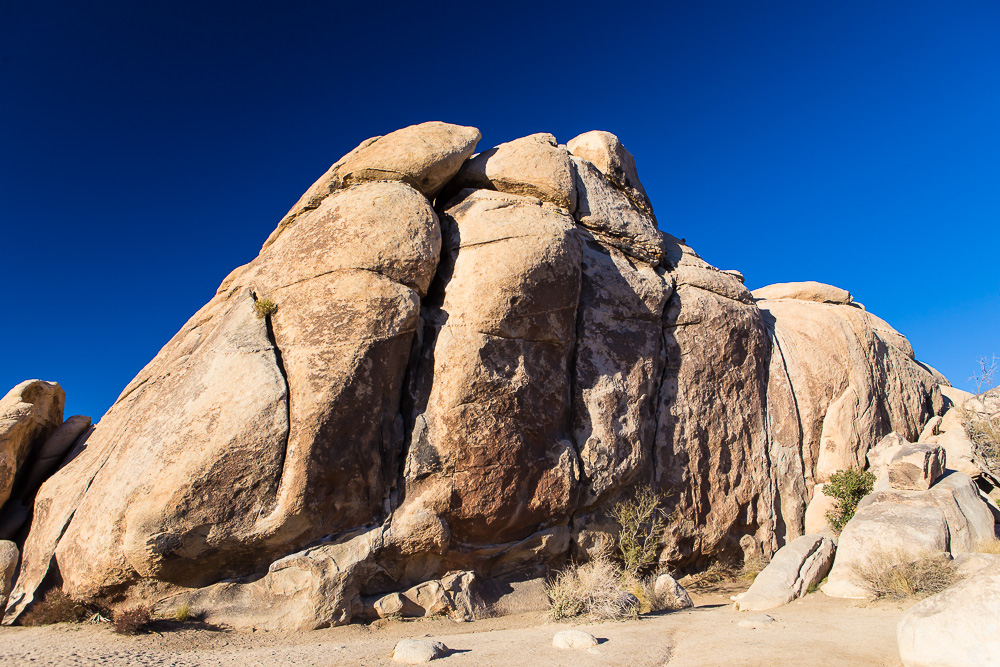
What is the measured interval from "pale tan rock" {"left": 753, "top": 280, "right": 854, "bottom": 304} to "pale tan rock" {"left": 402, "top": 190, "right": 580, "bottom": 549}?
8.79m

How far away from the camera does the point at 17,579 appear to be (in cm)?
1001

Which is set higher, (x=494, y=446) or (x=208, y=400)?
(x=208, y=400)

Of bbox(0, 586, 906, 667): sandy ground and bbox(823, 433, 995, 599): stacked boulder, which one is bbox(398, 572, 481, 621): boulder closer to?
bbox(0, 586, 906, 667): sandy ground

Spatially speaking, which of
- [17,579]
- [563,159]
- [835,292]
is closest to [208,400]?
[17,579]

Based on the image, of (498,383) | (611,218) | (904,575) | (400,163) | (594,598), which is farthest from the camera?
(611,218)

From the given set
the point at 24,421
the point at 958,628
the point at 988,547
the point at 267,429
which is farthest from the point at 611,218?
the point at 24,421

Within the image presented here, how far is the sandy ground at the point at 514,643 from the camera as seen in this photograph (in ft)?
24.8

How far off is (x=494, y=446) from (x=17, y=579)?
310 inches

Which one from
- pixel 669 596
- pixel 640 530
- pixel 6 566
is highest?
pixel 6 566

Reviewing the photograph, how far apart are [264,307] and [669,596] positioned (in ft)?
29.6

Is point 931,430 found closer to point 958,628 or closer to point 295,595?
point 958,628

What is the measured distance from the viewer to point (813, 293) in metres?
18.2

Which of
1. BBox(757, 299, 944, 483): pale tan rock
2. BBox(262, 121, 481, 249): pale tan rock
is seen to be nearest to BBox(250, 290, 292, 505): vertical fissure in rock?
BBox(262, 121, 481, 249): pale tan rock

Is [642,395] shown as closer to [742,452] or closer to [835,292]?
[742,452]
